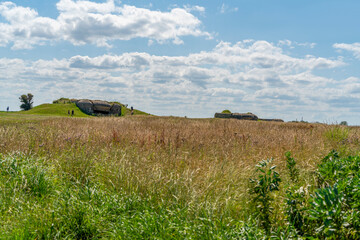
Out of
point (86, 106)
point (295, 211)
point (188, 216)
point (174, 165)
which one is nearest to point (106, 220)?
point (188, 216)

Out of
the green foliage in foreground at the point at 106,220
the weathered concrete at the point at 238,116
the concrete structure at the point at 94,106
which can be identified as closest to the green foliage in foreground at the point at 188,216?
the green foliage in foreground at the point at 106,220

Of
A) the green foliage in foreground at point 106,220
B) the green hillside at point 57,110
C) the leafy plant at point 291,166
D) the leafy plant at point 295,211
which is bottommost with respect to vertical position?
the green foliage in foreground at point 106,220

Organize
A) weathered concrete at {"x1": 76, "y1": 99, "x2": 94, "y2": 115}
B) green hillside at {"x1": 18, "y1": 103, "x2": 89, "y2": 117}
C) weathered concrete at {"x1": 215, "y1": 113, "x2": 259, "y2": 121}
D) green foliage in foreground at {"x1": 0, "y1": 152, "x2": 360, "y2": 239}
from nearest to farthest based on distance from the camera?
green foliage in foreground at {"x1": 0, "y1": 152, "x2": 360, "y2": 239} → green hillside at {"x1": 18, "y1": 103, "x2": 89, "y2": 117} → weathered concrete at {"x1": 215, "y1": 113, "x2": 259, "y2": 121} → weathered concrete at {"x1": 76, "y1": 99, "x2": 94, "y2": 115}

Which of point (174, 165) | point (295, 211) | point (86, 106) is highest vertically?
point (86, 106)

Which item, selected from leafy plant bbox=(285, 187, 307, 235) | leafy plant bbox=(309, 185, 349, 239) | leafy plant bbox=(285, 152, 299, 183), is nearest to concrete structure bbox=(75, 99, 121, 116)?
leafy plant bbox=(285, 152, 299, 183)

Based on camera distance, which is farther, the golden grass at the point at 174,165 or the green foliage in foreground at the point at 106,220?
the golden grass at the point at 174,165

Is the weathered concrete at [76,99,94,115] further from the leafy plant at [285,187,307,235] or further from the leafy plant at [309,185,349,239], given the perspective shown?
the leafy plant at [309,185,349,239]

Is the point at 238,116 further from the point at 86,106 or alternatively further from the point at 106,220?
the point at 106,220

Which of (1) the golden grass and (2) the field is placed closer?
Result: (2) the field

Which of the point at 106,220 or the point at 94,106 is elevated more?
the point at 94,106

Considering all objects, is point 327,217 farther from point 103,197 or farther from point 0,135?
point 0,135

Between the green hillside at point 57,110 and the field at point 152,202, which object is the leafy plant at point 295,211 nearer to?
the field at point 152,202

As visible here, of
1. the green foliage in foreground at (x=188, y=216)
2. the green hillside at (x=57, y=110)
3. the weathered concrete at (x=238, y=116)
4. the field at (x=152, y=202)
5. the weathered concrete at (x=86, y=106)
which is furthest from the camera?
the weathered concrete at (x=86, y=106)

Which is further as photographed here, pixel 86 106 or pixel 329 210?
pixel 86 106
